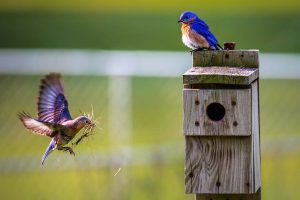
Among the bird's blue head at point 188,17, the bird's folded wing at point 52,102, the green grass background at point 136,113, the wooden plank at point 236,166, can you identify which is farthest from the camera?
the green grass background at point 136,113

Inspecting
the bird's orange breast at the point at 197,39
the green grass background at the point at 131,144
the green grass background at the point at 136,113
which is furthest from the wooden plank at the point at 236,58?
the green grass background at the point at 131,144

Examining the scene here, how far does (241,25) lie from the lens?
74.2 feet

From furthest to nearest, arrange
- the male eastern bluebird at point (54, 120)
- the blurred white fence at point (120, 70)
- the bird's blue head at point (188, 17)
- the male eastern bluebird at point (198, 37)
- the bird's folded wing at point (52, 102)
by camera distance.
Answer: the blurred white fence at point (120, 70), the bird's blue head at point (188, 17), the male eastern bluebird at point (198, 37), the bird's folded wing at point (52, 102), the male eastern bluebird at point (54, 120)

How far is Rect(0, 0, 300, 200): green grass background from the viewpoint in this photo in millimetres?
9922

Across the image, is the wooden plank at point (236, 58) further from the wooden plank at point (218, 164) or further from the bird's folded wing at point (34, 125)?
the bird's folded wing at point (34, 125)

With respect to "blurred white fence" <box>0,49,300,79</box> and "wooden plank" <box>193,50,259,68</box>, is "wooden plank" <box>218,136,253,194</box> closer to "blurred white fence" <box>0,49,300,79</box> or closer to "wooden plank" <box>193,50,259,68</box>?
"wooden plank" <box>193,50,259,68</box>

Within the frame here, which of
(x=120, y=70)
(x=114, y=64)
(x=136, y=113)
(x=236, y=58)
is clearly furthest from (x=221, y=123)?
(x=136, y=113)

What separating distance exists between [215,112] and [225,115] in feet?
0.42

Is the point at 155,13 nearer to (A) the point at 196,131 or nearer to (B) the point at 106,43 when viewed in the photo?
(B) the point at 106,43

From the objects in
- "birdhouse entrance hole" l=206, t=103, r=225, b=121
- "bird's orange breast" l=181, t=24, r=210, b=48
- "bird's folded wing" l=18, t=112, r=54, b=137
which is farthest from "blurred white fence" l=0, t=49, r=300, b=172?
"birdhouse entrance hole" l=206, t=103, r=225, b=121

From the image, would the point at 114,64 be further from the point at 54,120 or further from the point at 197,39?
the point at 54,120

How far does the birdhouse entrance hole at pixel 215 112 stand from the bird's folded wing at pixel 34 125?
85cm

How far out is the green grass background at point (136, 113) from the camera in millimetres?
9922

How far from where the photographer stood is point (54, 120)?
6305 mm
